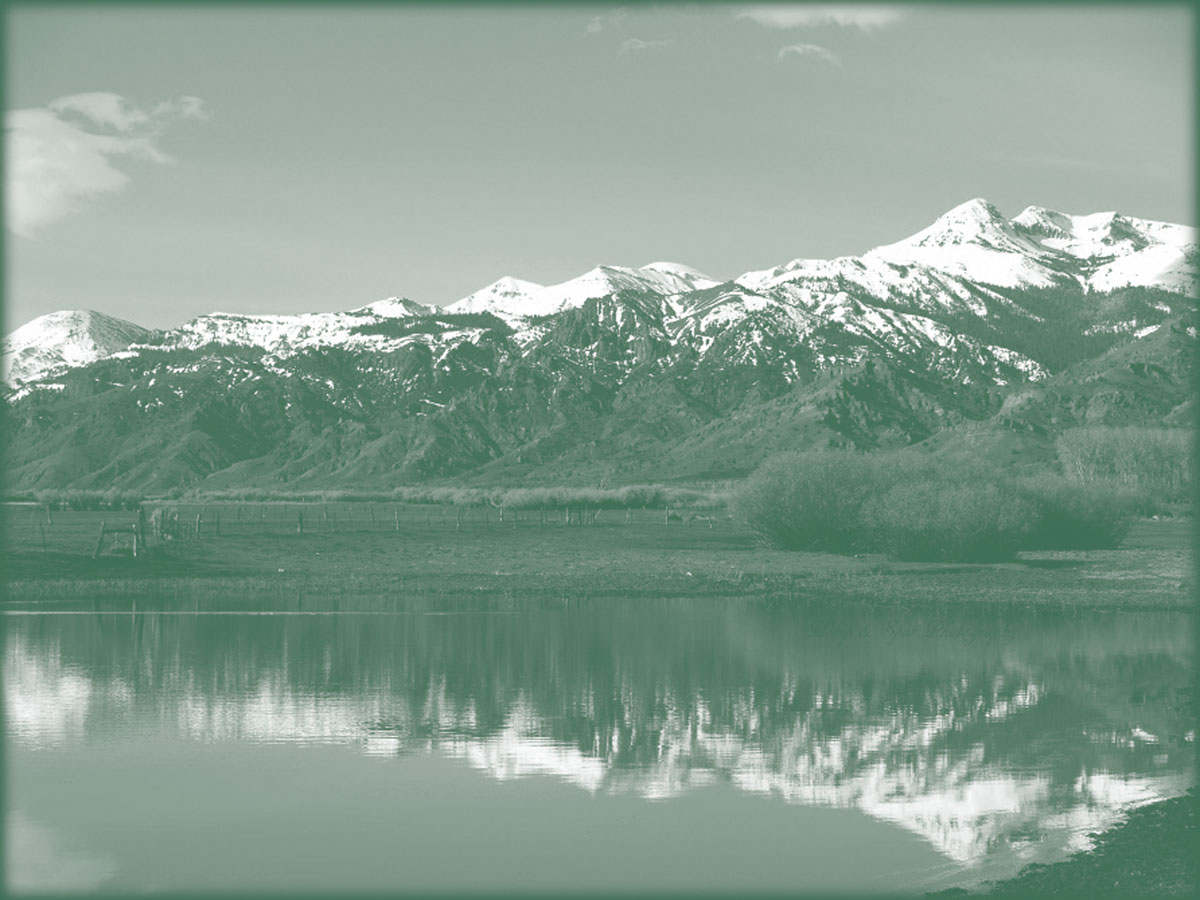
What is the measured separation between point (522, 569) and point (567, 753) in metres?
46.2

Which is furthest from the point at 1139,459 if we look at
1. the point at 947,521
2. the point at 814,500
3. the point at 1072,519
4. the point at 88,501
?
the point at 88,501

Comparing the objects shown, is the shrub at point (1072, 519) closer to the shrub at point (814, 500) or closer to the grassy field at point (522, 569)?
the grassy field at point (522, 569)

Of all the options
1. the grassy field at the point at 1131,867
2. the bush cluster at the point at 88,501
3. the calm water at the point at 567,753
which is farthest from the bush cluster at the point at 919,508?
the bush cluster at the point at 88,501

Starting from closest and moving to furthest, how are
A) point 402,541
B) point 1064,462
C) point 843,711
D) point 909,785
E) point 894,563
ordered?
point 909,785 < point 843,711 < point 894,563 < point 402,541 < point 1064,462

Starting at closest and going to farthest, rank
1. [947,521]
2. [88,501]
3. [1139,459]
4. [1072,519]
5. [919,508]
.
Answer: [947,521], [919,508], [1072,519], [1139,459], [88,501]

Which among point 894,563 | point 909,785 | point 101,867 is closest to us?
point 101,867

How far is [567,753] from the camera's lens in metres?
29.1

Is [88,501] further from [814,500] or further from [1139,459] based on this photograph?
[1139,459]

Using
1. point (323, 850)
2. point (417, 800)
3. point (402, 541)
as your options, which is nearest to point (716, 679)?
point (417, 800)

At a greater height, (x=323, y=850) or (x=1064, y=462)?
(x=1064, y=462)

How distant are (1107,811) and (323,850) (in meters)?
12.5

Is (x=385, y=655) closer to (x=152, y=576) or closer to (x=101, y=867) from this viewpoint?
(x=101, y=867)

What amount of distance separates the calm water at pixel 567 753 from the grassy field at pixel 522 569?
13.6 m

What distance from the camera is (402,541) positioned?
88688 mm
